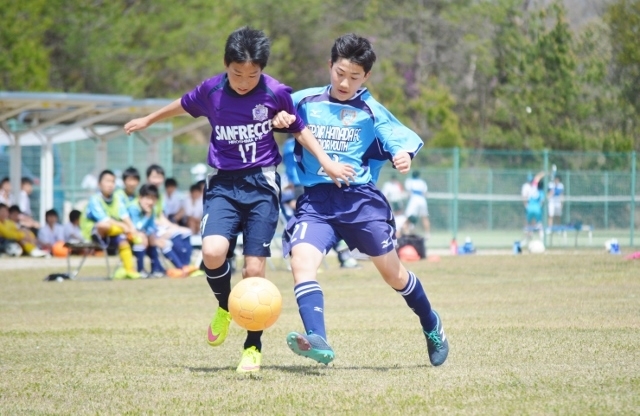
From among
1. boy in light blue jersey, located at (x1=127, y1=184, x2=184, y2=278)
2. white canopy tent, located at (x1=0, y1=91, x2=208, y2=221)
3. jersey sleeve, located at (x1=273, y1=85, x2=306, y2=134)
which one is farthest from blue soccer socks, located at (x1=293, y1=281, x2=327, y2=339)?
white canopy tent, located at (x1=0, y1=91, x2=208, y2=221)

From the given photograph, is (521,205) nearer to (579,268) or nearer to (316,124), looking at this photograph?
(579,268)

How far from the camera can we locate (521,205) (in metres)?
27.1

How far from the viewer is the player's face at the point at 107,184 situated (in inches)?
594

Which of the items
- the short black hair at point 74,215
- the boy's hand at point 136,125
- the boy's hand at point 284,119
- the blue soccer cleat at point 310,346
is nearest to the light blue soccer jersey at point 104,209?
the short black hair at point 74,215

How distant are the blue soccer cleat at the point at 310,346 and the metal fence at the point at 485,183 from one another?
1757 centimetres

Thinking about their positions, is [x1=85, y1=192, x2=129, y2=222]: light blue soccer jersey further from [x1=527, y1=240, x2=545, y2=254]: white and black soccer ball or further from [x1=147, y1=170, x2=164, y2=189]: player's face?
[x1=527, y1=240, x2=545, y2=254]: white and black soccer ball

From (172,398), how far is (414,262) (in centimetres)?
1312

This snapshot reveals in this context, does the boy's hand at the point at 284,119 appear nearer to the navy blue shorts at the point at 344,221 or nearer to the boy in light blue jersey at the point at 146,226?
the navy blue shorts at the point at 344,221

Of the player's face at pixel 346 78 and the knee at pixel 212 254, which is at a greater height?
the player's face at pixel 346 78

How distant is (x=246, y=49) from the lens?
621cm

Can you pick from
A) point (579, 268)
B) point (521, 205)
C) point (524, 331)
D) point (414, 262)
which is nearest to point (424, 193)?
point (521, 205)

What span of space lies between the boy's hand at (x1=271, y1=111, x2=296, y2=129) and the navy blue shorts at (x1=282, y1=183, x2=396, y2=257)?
48cm

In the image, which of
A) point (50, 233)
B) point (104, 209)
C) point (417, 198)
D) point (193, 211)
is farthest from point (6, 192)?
point (417, 198)

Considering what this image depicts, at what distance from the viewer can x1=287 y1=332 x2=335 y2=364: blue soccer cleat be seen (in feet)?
19.1
